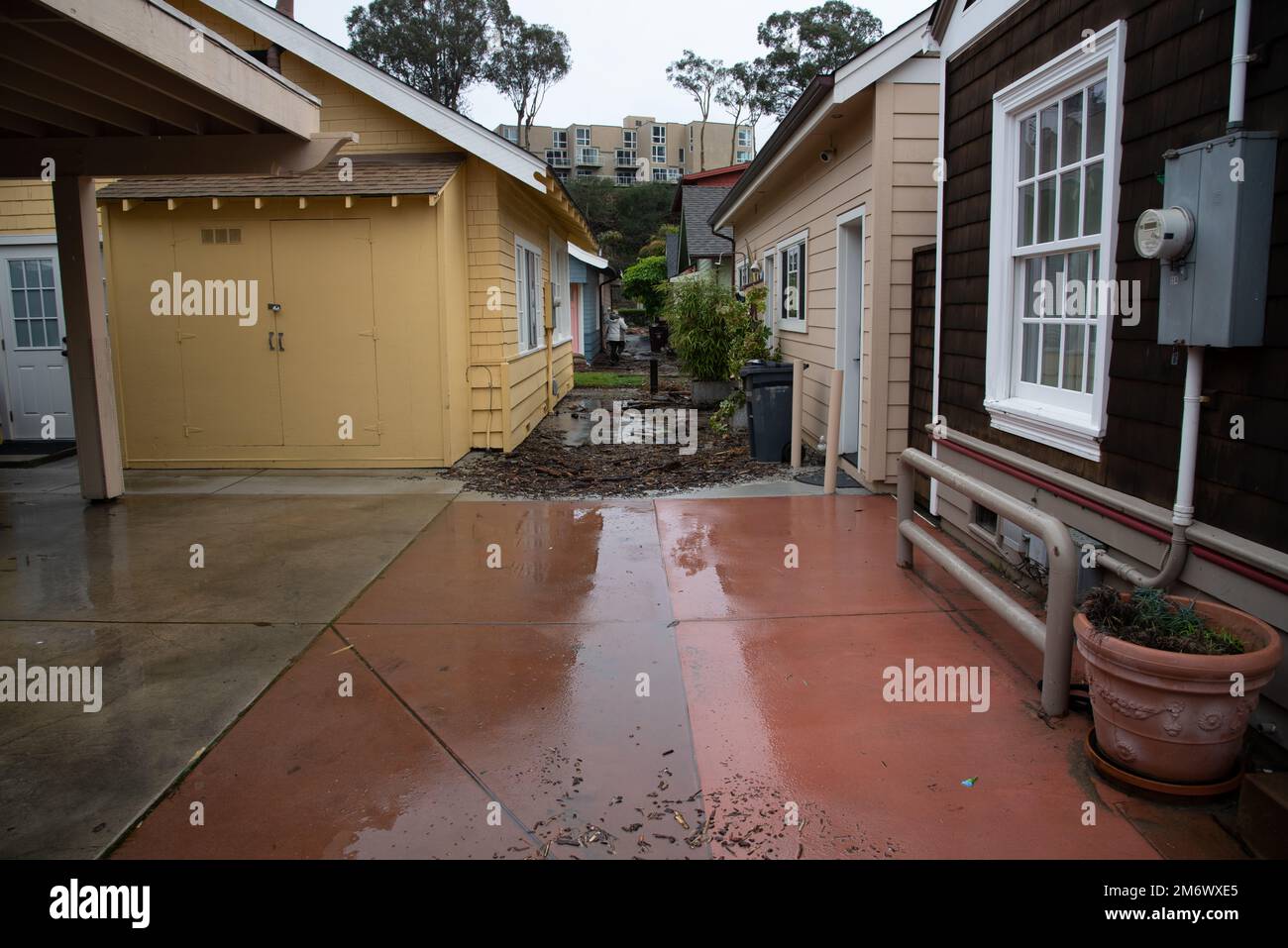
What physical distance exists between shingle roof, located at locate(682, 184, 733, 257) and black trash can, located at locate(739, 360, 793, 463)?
12266 millimetres

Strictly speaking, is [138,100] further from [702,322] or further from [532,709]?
[702,322]

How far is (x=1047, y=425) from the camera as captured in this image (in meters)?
4.56

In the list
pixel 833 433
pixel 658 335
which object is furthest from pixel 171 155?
pixel 658 335

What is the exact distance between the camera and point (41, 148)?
281 inches

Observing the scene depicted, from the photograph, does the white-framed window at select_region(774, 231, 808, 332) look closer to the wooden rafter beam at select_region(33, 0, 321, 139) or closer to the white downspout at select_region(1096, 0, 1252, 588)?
the wooden rafter beam at select_region(33, 0, 321, 139)

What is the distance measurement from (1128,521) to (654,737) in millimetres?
2267

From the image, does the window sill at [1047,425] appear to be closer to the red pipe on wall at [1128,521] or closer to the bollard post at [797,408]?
the red pipe on wall at [1128,521]

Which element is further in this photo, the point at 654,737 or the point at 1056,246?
the point at 1056,246

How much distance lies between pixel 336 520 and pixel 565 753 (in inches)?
173

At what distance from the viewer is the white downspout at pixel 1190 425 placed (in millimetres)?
3113

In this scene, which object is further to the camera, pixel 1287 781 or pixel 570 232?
pixel 570 232

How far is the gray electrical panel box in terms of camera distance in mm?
2992
